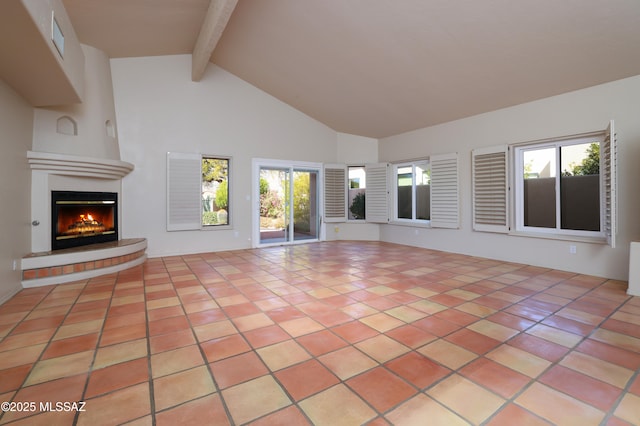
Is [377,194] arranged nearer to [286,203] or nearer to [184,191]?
[286,203]

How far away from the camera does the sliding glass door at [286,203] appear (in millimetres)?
6633

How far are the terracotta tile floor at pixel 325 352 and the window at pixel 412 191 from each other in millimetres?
3103

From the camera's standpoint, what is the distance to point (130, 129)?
5.15 metres

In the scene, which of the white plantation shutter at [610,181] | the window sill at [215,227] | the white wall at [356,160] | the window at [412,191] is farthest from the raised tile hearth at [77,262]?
the white plantation shutter at [610,181]

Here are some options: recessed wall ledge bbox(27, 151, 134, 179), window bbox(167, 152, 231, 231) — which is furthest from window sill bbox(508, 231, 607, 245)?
recessed wall ledge bbox(27, 151, 134, 179)

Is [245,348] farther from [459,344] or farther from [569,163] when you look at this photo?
[569,163]

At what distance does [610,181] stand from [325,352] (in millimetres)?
3797

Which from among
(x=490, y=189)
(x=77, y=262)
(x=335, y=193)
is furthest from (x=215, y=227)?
(x=490, y=189)

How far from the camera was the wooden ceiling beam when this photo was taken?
3575 mm

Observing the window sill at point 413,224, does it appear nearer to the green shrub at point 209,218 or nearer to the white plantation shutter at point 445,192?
the white plantation shutter at point 445,192

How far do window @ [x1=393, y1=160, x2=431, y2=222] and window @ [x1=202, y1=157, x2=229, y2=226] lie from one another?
157 inches

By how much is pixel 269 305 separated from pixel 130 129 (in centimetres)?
431

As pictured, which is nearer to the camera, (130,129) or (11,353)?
(11,353)

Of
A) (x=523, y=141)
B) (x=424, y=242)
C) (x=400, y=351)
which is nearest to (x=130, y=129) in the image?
(x=400, y=351)
